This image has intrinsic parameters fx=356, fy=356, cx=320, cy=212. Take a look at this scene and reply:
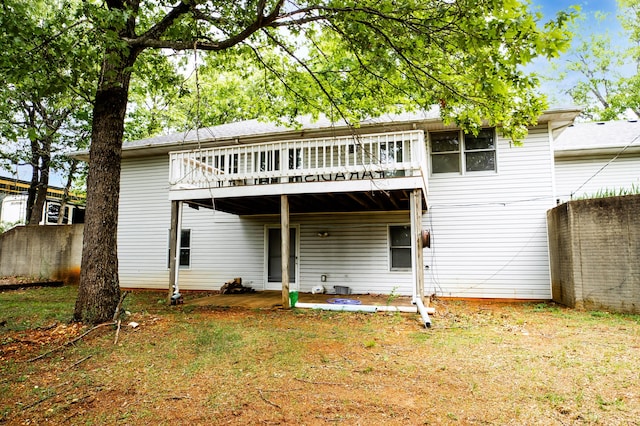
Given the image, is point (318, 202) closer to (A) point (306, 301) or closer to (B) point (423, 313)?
(A) point (306, 301)

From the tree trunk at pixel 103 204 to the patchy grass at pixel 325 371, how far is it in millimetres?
503

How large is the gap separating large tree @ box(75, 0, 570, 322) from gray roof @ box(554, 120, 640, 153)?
17.3 ft

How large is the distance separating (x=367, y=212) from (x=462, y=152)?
9.71 feet

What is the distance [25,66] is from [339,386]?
19.0 feet

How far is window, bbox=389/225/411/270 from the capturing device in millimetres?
9625

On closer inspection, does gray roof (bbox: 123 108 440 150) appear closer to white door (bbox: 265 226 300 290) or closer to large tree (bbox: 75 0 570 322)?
large tree (bbox: 75 0 570 322)

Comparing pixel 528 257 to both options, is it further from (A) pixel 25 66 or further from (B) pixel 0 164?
(B) pixel 0 164

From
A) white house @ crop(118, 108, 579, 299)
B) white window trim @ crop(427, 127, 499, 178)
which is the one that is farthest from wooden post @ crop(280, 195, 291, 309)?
white window trim @ crop(427, 127, 499, 178)

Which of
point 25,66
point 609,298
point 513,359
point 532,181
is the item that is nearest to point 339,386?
point 513,359

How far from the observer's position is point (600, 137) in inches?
420

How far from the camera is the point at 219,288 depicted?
35.8 feet

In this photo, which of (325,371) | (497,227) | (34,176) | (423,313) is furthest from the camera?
(34,176)

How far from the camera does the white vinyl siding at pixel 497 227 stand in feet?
28.9

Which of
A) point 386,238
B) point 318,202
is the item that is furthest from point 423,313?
point 318,202
